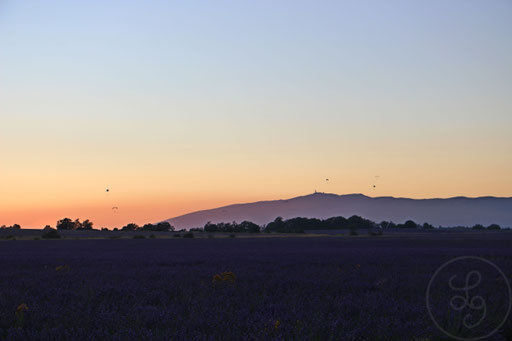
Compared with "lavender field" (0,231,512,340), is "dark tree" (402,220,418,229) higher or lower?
higher

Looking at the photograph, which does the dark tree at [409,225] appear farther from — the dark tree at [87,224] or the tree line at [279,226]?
the dark tree at [87,224]

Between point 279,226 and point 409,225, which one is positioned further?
point 409,225

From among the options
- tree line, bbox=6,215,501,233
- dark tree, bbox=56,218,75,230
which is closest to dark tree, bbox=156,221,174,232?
tree line, bbox=6,215,501,233

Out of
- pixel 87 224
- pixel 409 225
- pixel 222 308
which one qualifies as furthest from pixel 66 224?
pixel 222 308

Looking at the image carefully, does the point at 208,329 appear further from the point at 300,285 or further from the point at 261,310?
the point at 300,285

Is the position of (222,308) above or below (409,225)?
below

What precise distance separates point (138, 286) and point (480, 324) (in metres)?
5.77

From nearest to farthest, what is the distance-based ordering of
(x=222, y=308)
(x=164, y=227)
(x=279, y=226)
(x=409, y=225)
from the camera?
1. (x=222, y=308)
2. (x=164, y=227)
3. (x=279, y=226)
4. (x=409, y=225)

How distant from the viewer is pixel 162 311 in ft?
21.0

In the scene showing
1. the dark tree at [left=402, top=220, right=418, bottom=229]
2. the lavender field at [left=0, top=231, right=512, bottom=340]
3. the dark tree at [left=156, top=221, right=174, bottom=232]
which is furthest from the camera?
the dark tree at [left=402, top=220, right=418, bottom=229]

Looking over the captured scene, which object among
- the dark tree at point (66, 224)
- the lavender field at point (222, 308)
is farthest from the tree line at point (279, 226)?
the lavender field at point (222, 308)

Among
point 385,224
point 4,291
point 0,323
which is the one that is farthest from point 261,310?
point 385,224

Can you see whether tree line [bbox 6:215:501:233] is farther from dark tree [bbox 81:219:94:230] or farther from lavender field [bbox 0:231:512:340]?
lavender field [bbox 0:231:512:340]

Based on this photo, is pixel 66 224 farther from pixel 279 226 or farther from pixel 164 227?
pixel 279 226
